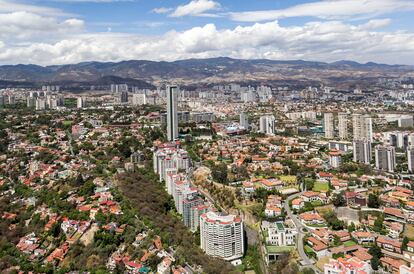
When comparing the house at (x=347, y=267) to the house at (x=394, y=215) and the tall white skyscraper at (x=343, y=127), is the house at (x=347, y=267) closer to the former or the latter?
the house at (x=394, y=215)

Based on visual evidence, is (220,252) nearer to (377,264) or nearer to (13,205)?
(377,264)

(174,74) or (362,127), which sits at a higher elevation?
(174,74)

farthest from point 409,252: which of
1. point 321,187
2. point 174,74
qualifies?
point 174,74

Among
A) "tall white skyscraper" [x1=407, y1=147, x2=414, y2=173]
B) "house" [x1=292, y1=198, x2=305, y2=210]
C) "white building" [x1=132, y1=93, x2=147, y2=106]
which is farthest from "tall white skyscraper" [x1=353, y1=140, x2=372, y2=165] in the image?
"white building" [x1=132, y1=93, x2=147, y2=106]

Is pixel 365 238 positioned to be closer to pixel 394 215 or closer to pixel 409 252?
pixel 409 252

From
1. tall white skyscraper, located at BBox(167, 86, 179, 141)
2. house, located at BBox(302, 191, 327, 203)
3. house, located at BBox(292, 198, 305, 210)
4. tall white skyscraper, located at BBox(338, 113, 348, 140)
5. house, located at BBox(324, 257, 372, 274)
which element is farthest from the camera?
tall white skyscraper, located at BBox(338, 113, 348, 140)

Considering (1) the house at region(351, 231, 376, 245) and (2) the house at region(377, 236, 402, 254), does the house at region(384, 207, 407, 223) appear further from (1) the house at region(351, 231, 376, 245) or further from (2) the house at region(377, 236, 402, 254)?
(1) the house at region(351, 231, 376, 245)
